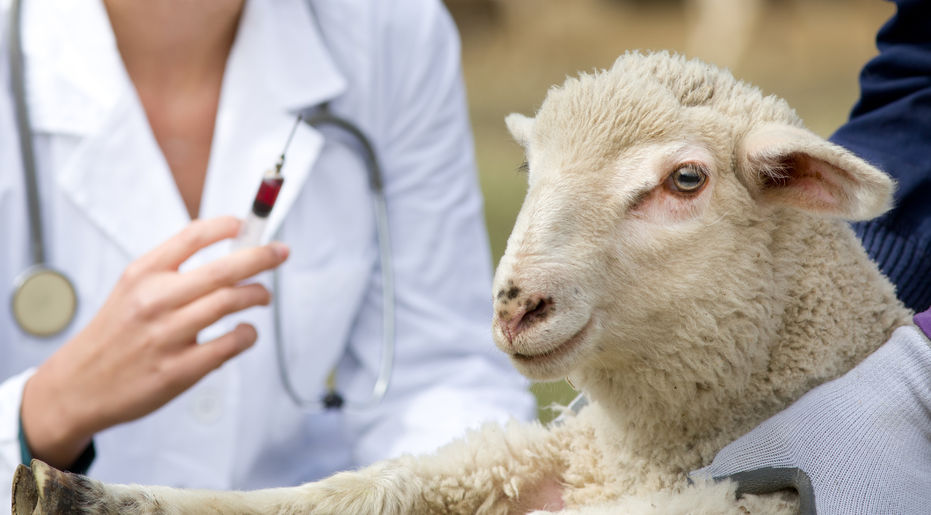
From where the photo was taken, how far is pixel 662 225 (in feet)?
2.55

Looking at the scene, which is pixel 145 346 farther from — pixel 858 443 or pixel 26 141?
pixel 858 443

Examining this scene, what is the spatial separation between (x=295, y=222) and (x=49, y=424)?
16.3 inches

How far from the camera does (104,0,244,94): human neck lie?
4.20 feet

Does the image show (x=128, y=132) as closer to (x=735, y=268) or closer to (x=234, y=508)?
(x=234, y=508)

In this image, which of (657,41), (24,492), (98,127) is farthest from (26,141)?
(657,41)

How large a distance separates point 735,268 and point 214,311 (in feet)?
1.80

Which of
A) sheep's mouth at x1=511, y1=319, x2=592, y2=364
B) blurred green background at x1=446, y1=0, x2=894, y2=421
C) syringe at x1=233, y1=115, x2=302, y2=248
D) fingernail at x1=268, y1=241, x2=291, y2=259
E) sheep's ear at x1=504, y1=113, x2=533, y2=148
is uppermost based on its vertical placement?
blurred green background at x1=446, y1=0, x2=894, y2=421

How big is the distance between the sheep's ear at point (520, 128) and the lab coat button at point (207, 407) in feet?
1.86

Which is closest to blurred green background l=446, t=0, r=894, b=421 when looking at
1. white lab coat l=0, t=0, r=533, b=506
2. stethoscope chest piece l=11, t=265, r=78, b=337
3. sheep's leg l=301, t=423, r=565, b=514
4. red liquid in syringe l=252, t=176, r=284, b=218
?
white lab coat l=0, t=0, r=533, b=506

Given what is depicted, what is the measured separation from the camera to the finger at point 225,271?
3.41ft

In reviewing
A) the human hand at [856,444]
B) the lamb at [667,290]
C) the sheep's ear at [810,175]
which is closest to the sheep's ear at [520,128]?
the lamb at [667,290]

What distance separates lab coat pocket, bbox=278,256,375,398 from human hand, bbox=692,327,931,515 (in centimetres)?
70

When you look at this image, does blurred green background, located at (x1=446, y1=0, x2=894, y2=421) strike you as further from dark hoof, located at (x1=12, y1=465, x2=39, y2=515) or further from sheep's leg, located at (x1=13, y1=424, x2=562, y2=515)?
dark hoof, located at (x1=12, y1=465, x2=39, y2=515)

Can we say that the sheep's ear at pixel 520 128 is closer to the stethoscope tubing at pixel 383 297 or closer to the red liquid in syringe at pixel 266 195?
the red liquid in syringe at pixel 266 195
